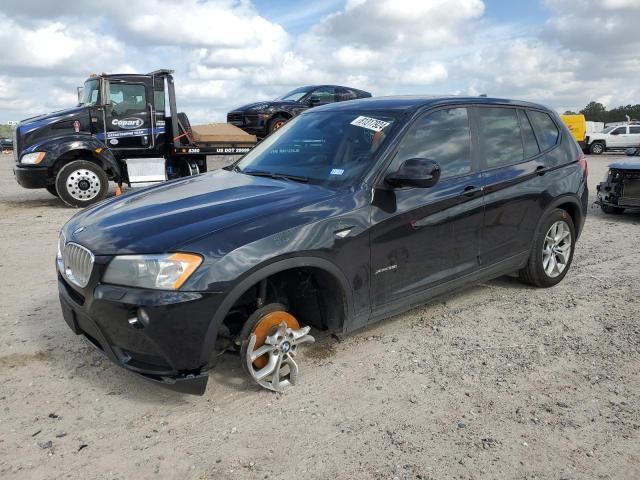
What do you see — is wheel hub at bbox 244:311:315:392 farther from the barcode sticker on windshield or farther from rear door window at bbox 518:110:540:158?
rear door window at bbox 518:110:540:158

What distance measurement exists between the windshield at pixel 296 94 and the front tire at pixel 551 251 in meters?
11.8

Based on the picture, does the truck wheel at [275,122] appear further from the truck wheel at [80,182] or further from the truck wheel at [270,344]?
the truck wheel at [270,344]

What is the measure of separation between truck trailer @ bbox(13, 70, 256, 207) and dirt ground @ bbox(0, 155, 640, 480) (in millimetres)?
6585

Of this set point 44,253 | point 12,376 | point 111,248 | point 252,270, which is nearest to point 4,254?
point 44,253

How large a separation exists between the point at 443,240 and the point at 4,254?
5706 millimetres

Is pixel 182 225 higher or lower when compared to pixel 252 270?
higher

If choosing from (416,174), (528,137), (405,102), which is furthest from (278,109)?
(416,174)

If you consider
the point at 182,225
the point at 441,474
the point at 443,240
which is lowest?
the point at 441,474

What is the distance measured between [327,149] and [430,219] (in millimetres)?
900

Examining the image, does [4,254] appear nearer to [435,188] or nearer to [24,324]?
[24,324]

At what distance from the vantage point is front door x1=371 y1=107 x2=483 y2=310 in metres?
3.54

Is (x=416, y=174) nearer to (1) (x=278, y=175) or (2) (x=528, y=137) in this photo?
(1) (x=278, y=175)

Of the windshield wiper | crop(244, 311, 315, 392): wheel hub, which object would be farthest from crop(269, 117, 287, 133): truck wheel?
crop(244, 311, 315, 392): wheel hub

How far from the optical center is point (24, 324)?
4.40 meters
